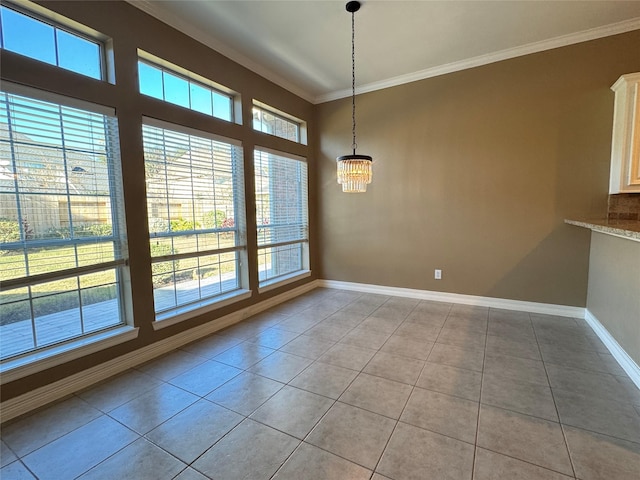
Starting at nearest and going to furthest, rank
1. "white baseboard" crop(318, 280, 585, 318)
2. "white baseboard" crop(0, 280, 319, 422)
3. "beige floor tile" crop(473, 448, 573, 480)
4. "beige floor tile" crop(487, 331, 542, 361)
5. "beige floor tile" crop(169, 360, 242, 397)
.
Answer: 1. "beige floor tile" crop(473, 448, 573, 480)
2. "white baseboard" crop(0, 280, 319, 422)
3. "beige floor tile" crop(169, 360, 242, 397)
4. "beige floor tile" crop(487, 331, 542, 361)
5. "white baseboard" crop(318, 280, 585, 318)

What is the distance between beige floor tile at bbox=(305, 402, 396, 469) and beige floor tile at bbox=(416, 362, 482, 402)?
1.71 ft

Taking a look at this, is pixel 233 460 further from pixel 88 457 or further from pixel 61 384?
pixel 61 384

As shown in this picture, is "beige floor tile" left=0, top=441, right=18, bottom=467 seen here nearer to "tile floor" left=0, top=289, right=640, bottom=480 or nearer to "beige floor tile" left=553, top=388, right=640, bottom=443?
"tile floor" left=0, top=289, right=640, bottom=480

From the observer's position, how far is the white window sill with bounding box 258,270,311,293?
3805 mm

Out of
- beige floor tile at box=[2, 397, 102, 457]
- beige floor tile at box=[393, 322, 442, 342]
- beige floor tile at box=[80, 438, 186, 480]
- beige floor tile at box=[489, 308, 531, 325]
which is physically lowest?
beige floor tile at box=[2, 397, 102, 457]

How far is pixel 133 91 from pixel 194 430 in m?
2.51

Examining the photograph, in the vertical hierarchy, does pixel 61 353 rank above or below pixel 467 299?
above

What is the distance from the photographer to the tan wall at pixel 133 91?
1.94 metres

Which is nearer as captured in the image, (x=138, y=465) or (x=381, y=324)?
(x=138, y=465)

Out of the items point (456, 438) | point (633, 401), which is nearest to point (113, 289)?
point (456, 438)

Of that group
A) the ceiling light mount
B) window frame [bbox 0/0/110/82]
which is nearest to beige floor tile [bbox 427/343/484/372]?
the ceiling light mount

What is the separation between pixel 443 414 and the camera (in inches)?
70.4

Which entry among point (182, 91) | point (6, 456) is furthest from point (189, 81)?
point (6, 456)

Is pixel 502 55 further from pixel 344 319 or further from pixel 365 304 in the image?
pixel 344 319
